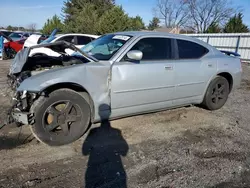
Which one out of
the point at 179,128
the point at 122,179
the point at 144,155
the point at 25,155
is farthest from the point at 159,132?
the point at 25,155

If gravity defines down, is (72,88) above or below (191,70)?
below

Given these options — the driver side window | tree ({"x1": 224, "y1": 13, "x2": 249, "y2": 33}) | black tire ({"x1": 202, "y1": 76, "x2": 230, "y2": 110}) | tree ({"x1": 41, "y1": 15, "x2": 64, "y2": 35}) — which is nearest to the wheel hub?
the driver side window

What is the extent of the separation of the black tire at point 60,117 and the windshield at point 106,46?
0.80 m

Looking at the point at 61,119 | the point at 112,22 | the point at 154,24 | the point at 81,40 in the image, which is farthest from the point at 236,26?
the point at 154,24

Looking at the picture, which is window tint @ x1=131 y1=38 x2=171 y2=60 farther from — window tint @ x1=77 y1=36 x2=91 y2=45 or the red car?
the red car

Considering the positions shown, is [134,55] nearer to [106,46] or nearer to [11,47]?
[106,46]

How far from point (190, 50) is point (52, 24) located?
112 feet

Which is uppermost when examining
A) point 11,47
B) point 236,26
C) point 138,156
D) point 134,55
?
point 236,26

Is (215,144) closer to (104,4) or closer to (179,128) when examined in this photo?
(179,128)

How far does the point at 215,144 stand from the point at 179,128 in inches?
28.9

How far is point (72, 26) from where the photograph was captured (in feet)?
101

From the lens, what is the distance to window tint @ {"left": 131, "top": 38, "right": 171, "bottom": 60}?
393 cm

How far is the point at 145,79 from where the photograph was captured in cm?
382

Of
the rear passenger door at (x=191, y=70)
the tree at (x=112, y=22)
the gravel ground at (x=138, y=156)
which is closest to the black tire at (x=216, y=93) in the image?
the rear passenger door at (x=191, y=70)
